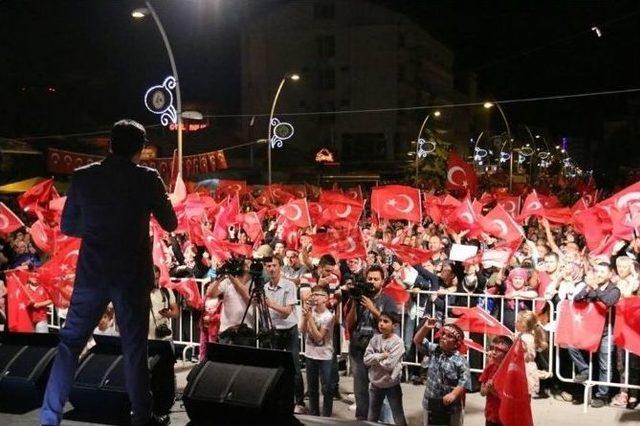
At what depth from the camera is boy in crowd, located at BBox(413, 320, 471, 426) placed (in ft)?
21.3

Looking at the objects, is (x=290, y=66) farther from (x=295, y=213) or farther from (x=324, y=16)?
(x=295, y=213)

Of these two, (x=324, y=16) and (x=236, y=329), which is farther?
(x=324, y=16)

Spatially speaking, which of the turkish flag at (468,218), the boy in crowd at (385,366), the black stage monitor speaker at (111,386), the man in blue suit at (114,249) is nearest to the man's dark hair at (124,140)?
the man in blue suit at (114,249)

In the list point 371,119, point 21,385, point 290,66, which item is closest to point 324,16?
point 290,66

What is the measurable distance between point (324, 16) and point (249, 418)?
68.0 meters

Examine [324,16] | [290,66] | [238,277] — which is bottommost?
[238,277]

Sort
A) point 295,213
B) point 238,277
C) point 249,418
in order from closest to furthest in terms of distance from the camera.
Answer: point 249,418 → point 238,277 → point 295,213

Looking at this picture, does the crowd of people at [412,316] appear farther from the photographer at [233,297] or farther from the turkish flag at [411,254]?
the turkish flag at [411,254]

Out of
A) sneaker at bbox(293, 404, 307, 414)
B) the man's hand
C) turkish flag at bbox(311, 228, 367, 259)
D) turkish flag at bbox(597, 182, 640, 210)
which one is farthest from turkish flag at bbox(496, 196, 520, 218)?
the man's hand

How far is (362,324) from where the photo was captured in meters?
7.62

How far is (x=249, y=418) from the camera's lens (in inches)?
186

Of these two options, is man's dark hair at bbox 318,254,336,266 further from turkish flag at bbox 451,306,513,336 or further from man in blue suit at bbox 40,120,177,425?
man in blue suit at bbox 40,120,177,425

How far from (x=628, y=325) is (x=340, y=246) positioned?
4.34m

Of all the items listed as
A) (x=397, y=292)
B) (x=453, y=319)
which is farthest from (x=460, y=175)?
(x=453, y=319)
